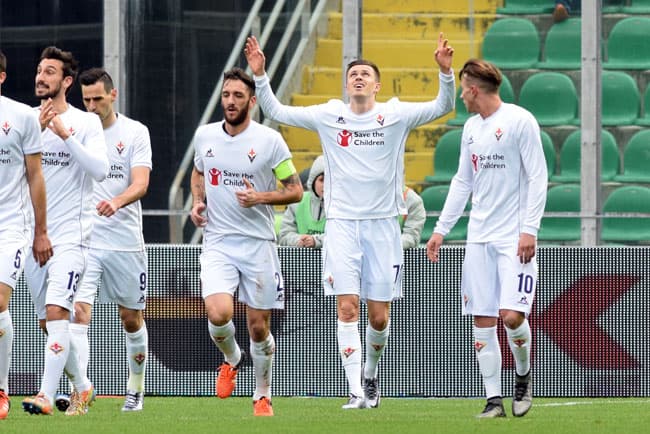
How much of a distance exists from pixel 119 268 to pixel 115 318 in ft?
6.63

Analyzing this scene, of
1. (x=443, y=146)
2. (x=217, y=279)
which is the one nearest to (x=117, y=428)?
(x=217, y=279)

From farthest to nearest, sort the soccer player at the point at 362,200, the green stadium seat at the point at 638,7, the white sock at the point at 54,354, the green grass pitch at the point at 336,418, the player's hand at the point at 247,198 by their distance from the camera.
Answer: the green stadium seat at the point at 638,7, the soccer player at the point at 362,200, the player's hand at the point at 247,198, the white sock at the point at 54,354, the green grass pitch at the point at 336,418

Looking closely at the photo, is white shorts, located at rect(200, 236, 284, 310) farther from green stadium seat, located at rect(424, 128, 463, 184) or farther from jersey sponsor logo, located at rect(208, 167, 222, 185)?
green stadium seat, located at rect(424, 128, 463, 184)

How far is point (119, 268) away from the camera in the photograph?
1216 cm

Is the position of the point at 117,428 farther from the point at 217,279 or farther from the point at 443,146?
the point at 443,146

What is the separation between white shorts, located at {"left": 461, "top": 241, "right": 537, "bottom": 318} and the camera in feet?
35.4

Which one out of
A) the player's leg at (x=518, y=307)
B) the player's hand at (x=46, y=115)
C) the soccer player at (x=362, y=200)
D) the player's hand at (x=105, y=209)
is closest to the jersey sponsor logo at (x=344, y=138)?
the soccer player at (x=362, y=200)

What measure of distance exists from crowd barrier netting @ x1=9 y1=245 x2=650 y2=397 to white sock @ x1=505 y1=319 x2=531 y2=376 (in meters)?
2.71

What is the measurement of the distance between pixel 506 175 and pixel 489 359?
1.15 metres

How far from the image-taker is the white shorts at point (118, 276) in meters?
12.1

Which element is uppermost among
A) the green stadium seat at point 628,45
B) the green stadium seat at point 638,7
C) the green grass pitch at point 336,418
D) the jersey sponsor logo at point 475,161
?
the green stadium seat at point 638,7

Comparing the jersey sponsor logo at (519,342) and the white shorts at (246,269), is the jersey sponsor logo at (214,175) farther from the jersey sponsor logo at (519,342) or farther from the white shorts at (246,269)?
the jersey sponsor logo at (519,342)

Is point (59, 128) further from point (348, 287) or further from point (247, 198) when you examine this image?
point (348, 287)

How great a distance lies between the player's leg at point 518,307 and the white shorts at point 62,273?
2583 mm
